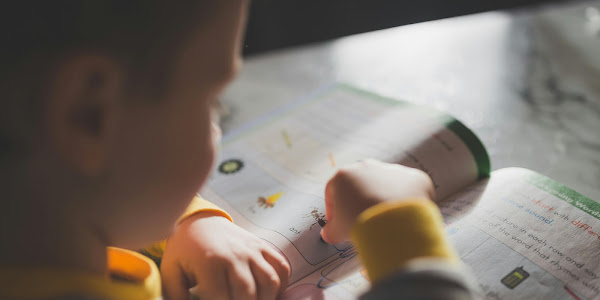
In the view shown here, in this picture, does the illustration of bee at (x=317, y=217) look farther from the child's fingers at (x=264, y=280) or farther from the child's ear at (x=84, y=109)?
the child's ear at (x=84, y=109)

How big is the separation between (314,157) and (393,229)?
257 mm

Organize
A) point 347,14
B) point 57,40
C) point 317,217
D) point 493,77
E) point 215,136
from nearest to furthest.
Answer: point 57,40 → point 215,136 → point 317,217 → point 493,77 → point 347,14

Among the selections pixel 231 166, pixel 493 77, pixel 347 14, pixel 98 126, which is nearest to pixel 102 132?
pixel 98 126

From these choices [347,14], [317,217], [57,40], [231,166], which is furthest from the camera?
[347,14]

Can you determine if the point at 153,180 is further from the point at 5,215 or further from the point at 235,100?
the point at 235,100

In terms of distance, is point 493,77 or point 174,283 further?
point 493,77

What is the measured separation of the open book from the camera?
406 mm

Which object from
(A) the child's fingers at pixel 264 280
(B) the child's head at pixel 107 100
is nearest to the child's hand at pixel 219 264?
(A) the child's fingers at pixel 264 280

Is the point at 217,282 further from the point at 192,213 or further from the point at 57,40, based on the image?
the point at 57,40

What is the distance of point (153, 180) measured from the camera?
29cm

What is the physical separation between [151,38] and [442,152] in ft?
1.16

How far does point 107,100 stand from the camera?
25 cm

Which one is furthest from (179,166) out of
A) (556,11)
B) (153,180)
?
(556,11)

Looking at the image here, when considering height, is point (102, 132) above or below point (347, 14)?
above
